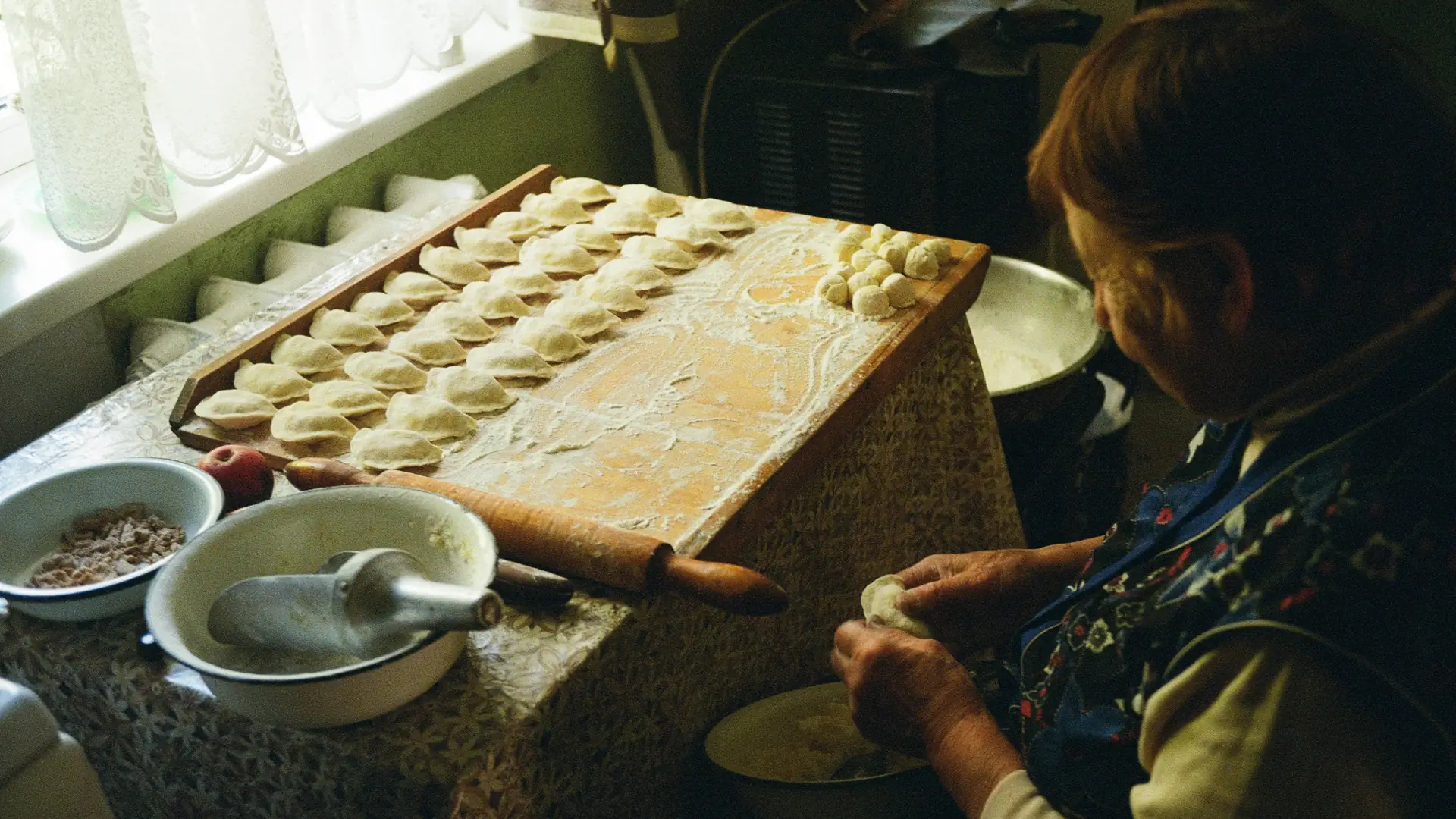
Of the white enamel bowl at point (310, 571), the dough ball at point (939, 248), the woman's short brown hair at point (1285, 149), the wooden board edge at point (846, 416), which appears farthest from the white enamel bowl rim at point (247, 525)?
the dough ball at point (939, 248)

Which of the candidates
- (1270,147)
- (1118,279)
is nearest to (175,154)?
(1118,279)

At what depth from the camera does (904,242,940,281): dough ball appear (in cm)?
169

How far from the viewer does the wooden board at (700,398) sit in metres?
1.29

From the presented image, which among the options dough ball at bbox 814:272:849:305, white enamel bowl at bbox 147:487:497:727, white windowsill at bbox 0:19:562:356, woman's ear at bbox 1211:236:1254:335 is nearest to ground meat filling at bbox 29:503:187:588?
white enamel bowl at bbox 147:487:497:727

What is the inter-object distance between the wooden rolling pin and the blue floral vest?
29 centimetres

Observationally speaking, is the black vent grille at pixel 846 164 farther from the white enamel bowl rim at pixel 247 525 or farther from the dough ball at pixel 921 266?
the white enamel bowl rim at pixel 247 525

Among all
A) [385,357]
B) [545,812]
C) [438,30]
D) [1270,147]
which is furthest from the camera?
[438,30]

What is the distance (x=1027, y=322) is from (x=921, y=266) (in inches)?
22.7

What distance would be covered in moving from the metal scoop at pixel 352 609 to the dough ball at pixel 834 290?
77 cm

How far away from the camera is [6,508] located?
1.19 metres

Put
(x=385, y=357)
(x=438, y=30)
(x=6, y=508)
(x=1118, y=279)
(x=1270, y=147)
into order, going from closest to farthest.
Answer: (x=1270, y=147), (x=1118, y=279), (x=6, y=508), (x=385, y=357), (x=438, y=30)

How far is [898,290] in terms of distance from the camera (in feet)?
5.29

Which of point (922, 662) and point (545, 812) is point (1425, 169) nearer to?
point (922, 662)

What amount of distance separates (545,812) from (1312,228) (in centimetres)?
78
